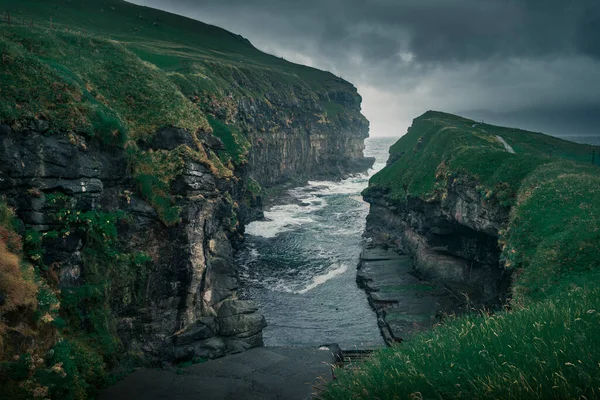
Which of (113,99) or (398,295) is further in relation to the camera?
(398,295)

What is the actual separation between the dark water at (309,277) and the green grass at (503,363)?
1036 inches

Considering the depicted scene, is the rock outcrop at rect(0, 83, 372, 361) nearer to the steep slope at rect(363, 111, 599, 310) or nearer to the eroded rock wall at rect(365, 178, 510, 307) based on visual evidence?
the eroded rock wall at rect(365, 178, 510, 307)

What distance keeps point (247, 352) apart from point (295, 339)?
26.2 feet

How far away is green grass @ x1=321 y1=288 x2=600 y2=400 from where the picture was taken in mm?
6613

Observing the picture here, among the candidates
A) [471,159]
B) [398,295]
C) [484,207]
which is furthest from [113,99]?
[471,159]

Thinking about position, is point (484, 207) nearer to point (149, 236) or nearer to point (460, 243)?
point (460, 243)

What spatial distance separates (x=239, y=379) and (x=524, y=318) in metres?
17.9

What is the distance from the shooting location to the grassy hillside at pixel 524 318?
699 centimetres

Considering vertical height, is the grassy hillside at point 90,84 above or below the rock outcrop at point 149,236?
above

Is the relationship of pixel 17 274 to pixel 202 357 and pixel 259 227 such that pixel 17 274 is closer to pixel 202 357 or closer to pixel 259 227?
pixel 202 357

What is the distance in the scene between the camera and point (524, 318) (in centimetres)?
1005

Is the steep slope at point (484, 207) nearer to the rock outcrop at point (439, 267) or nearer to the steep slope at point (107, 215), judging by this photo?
the rock outcrop at point (439, 267)

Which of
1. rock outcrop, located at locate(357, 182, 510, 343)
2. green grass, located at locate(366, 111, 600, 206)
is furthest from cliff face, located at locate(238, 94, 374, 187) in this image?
rock outcrop, located at locate(357, 182, 510, 343)

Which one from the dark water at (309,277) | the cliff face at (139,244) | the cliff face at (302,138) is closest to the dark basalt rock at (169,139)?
the cliff face at (139,244)
